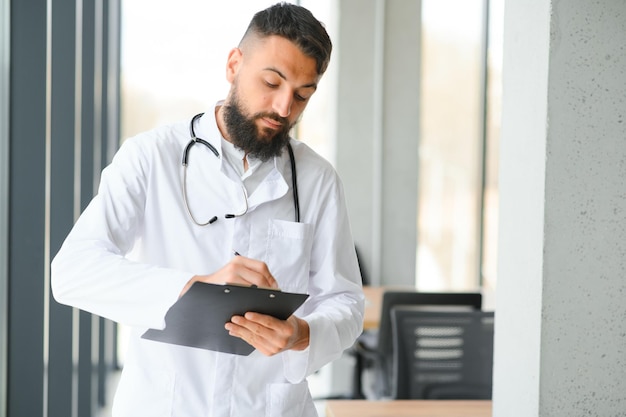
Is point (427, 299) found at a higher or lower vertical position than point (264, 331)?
lower

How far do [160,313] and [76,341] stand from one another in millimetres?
2340

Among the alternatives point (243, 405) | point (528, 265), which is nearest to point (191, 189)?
point (243, 405)

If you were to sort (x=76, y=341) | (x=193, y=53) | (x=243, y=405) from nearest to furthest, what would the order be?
(x=243, y=405), (x=76, y=341), (x=193, y=53)

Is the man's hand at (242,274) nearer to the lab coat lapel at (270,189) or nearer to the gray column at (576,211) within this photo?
the lab coat lapel at (270,189)

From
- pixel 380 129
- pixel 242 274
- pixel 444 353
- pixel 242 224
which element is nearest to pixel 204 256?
pixel 242 224

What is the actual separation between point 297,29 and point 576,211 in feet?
2.30

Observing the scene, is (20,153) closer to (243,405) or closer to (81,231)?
(81,231)

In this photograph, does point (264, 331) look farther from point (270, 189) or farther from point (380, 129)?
point (380, 129)

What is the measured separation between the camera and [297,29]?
5.62ft

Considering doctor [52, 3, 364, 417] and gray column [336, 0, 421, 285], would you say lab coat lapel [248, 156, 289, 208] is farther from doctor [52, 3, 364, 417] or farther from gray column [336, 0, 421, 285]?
gray column [336, 0, 421, 285]

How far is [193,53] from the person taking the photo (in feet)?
17.7

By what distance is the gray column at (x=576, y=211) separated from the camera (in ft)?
5.32

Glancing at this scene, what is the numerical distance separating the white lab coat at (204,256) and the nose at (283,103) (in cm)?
15

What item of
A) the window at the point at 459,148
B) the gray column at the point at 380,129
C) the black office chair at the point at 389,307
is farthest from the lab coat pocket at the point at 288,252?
the window at the point at 459,148
